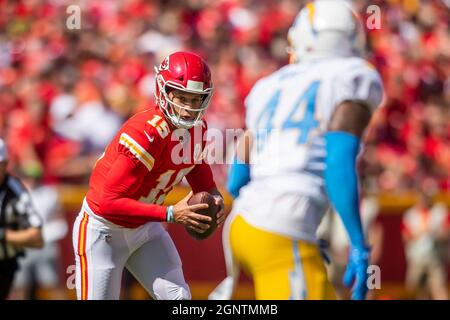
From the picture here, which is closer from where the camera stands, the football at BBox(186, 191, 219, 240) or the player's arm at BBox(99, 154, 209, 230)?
the player's arm at BBox(99, 154, 209, 230)

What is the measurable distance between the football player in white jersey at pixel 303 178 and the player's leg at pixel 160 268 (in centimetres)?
43

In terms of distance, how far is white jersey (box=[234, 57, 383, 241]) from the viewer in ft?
15.5

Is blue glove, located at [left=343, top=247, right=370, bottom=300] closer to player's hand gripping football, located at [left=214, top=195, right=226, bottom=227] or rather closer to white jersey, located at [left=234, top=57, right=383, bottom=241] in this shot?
white jersey, located at [left=234, top=57, right=383, bottom=241]

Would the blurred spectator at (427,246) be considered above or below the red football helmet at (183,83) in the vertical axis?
below

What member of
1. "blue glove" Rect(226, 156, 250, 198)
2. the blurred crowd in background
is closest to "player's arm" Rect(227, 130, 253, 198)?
"blue glove" Rect(226, 156, 250, 198)

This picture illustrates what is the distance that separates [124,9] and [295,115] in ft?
25.8

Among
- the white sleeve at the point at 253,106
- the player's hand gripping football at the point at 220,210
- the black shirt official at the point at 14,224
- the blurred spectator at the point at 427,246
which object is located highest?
the white sleeve at the point at 253,106

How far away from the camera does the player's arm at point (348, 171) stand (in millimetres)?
4652

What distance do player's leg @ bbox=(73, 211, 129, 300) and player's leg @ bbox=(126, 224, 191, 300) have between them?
120 mm

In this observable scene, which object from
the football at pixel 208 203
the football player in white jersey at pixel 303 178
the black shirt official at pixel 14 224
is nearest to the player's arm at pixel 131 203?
the football at pixel 208 203

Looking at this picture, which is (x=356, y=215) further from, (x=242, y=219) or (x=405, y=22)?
(x=405, y=22)

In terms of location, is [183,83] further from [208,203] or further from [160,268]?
[160,268]

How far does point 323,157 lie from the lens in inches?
187

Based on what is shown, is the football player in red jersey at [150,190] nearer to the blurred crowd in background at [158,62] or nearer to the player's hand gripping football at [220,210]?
the player's hand gripping football at [220,210]
